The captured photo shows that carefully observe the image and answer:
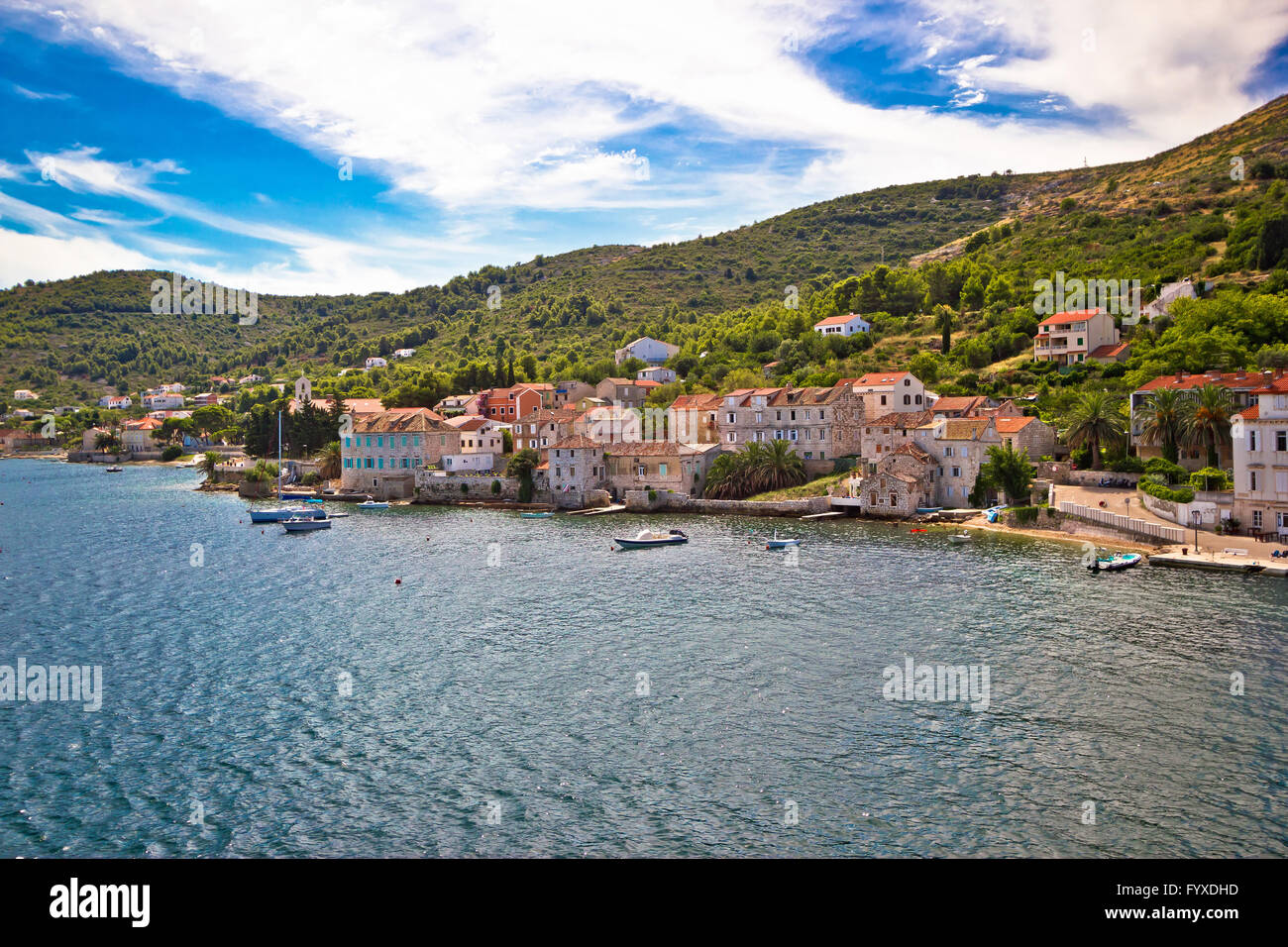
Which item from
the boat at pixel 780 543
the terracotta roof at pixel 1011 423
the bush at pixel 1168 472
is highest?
the terracotta roof at pixel 1011 423

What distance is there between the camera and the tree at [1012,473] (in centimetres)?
6359

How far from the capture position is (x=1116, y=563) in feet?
153

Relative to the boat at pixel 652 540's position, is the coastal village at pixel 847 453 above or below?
above

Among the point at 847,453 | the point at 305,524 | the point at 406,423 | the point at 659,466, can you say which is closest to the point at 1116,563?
the point at 847,453

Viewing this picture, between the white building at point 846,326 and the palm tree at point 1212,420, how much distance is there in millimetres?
63970

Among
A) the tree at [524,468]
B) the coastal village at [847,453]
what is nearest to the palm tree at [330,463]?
the coastal village at [847,453]

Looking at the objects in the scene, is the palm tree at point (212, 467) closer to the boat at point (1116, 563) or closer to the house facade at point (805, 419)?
the house facade at point (805, 419)

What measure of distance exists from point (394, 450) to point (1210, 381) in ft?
251

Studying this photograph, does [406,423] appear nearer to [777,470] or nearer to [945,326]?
[777,470]

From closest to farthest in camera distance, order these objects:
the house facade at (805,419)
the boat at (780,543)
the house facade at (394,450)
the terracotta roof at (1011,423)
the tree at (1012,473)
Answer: the boat at (780,543), the tree at (1012,473), the terracotta roof at (1011,423), the house facade at (805,419), the house facade at (394,450)

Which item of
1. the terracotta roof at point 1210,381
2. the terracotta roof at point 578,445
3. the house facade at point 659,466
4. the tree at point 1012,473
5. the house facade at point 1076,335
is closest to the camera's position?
the terracotta roof at point 1210,381
